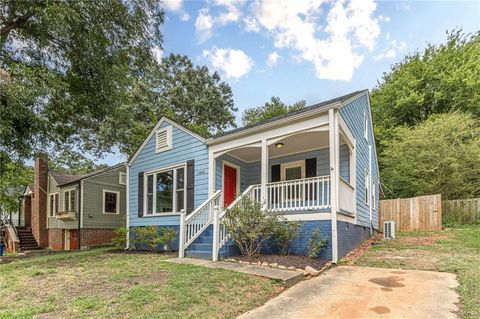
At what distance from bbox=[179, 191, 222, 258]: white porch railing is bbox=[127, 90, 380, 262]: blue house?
0.09ft

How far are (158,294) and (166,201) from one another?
669cm

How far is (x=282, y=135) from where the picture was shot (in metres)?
7.96

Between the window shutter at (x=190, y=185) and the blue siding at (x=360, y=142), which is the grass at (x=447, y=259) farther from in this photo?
the window shutter at (x=190, y=185)

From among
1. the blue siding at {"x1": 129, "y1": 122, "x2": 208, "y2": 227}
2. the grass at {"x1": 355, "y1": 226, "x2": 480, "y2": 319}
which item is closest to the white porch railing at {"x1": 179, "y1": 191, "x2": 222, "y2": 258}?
the blue siding at {"x1": 129, "y1": 122, "x2": 208, "y2": 227}

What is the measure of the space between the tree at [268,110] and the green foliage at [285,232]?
20172 millimetres

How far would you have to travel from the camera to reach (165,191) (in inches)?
429

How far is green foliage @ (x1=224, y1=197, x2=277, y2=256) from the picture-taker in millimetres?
6938

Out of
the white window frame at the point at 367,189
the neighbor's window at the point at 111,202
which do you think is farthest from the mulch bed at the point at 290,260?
the neighbor's window at the point at 111,202

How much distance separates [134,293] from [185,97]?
75.0ft

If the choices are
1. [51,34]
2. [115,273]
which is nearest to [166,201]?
[115,273]

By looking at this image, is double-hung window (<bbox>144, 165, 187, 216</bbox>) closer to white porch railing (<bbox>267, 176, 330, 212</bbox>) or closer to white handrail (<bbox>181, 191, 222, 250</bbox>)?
white handrail (<bbox>181, 191, 222, 250</bbox>)

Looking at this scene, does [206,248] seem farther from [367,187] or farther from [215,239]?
[367,187]

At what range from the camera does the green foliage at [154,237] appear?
9539mm

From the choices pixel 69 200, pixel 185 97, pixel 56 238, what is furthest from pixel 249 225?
pixel 185 97
